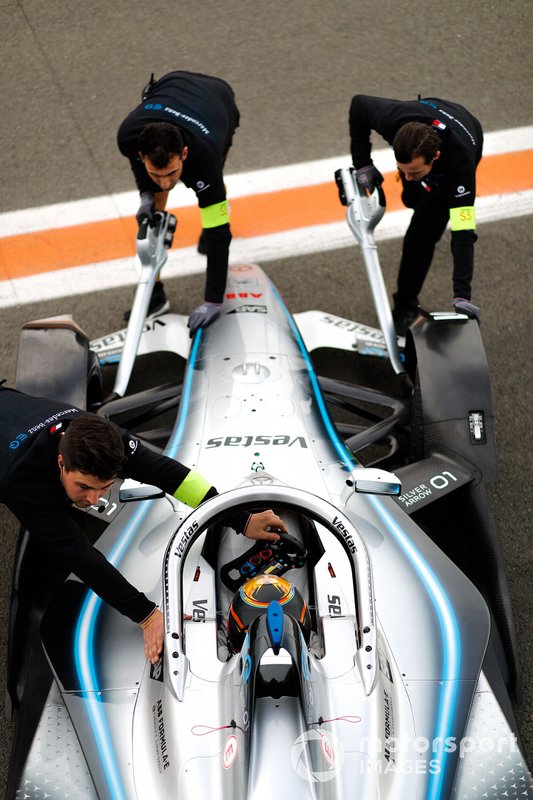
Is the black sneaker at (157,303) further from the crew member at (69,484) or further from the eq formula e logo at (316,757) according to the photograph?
the eq formula e logo at (316,757)

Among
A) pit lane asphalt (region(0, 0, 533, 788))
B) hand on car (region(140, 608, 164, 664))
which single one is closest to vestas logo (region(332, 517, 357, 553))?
hand on car (region(140, 608, 164, 664))

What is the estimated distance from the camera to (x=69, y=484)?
305cm

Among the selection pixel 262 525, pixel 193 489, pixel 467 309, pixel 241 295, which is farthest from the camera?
pixel 241 295

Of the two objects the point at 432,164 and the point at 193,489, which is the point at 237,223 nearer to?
the point at 432,164

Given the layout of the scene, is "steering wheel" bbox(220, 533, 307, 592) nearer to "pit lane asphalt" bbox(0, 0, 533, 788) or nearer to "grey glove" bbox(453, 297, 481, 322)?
"grey glove" bbox(453, 297, 481, 322)

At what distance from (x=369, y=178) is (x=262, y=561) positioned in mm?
2586

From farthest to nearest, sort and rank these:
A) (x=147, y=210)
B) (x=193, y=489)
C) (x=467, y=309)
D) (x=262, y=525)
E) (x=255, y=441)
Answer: (x=147, y=210) → (x=467, y=309) → (x=255, y=441) → (x=193, y=489) → (x=262, y=525)

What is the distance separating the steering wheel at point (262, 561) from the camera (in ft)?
11.1

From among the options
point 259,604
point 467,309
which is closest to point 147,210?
point 467,309

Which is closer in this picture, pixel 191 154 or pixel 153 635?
pixel 153 635

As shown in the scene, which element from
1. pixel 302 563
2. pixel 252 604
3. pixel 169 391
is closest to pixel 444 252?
pixel 169 391

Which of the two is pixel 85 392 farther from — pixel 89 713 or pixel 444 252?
pixel 444 252

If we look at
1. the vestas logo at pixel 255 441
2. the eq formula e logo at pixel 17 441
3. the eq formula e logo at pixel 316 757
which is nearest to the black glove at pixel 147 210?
the vestas logo at pixel 255 441

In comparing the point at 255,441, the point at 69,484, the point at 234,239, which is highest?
the point at 234,239
